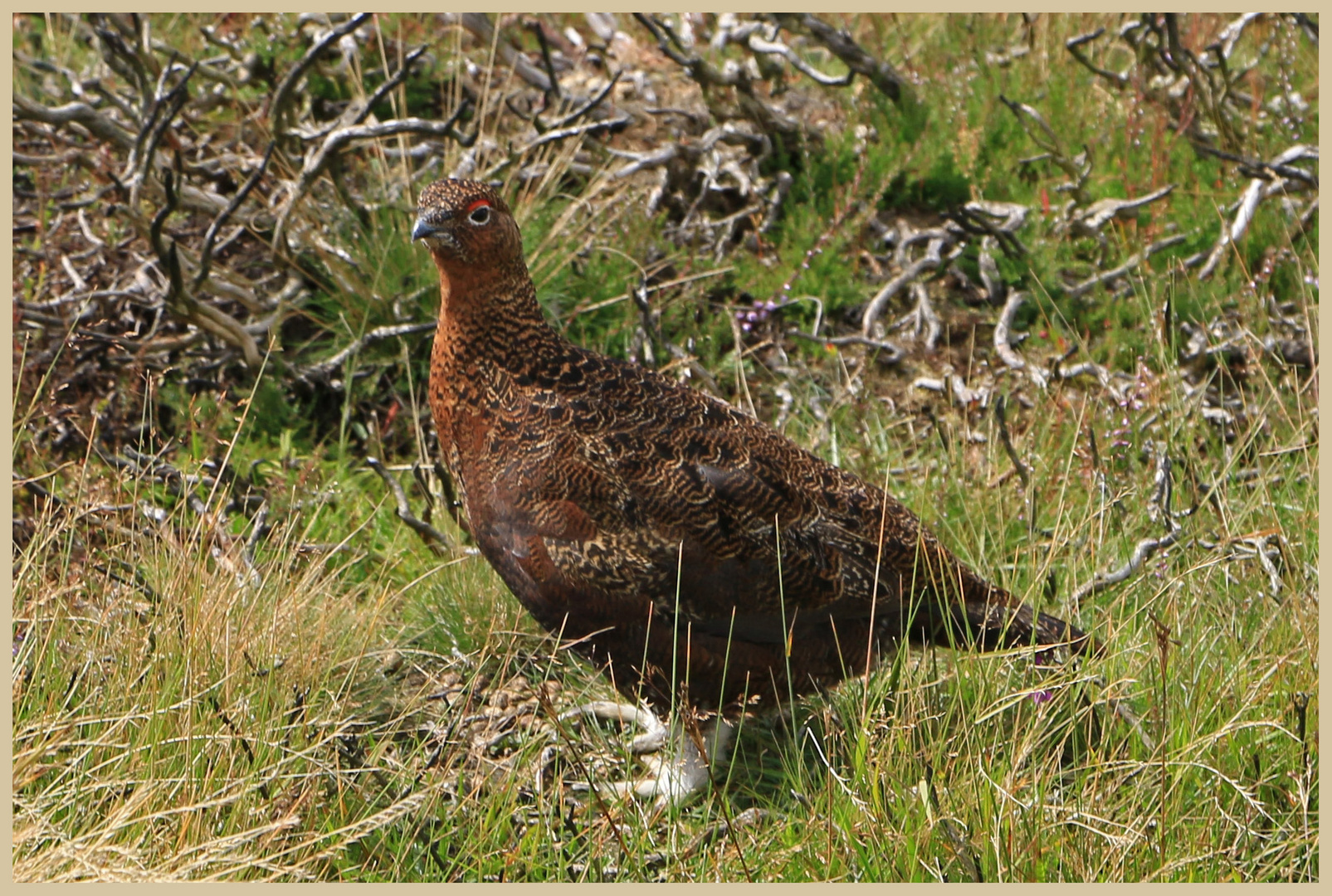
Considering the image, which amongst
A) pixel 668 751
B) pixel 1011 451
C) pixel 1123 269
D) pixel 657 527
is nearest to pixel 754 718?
pixel 668 751

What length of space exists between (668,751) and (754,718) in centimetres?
44

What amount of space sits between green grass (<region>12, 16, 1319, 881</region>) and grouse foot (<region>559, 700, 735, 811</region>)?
0.05m

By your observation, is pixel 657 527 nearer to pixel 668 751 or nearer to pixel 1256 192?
pixel 668 751

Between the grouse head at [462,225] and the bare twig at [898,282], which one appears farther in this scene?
the bare twig at [898,282]

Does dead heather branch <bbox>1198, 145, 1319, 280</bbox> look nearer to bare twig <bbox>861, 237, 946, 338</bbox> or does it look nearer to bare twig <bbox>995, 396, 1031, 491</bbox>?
bare twig <bbox>861, 237, 946, 338</bbox>

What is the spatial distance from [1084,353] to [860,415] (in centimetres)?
82

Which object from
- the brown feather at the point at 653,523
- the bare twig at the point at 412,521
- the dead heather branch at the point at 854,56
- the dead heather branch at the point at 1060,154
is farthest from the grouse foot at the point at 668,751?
the dead heather branch at the point at 854,56

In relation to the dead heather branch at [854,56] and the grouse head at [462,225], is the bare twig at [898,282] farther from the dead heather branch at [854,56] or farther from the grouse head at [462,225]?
the grouse head at [462,225]

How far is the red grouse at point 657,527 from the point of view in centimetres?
309

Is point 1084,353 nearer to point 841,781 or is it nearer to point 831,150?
point 831,150

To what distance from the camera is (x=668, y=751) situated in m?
3.19

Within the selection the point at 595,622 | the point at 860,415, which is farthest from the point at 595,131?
the point at 595,622

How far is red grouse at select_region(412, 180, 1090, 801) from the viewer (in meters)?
3.09

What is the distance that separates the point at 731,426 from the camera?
3.34m
